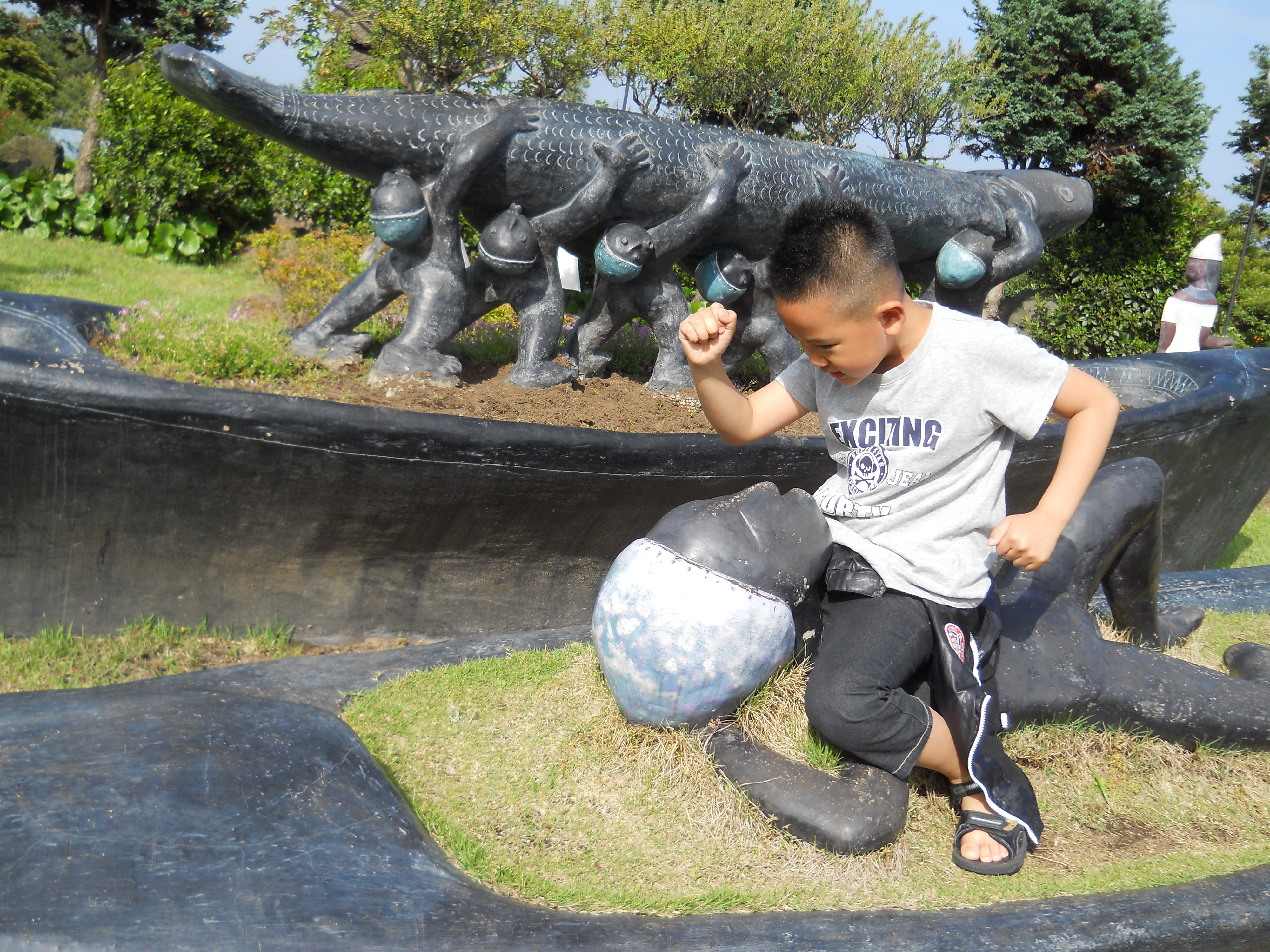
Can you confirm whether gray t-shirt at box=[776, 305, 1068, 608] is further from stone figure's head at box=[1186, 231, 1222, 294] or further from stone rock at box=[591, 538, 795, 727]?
stone figure's head at box=[1186, 231, 1222, 294]

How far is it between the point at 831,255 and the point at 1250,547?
484 centimetres

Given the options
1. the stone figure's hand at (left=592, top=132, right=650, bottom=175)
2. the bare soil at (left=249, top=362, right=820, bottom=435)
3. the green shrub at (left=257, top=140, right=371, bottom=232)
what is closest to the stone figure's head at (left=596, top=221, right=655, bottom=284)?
the stone figure's hand at (left=592, top=132, right=650, bottom=175)

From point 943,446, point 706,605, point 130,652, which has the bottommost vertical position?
point 130,652

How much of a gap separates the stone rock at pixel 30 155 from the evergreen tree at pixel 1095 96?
37.8 ft

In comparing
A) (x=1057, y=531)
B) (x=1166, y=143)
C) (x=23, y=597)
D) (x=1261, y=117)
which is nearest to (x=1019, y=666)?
(x=1057, y=531)

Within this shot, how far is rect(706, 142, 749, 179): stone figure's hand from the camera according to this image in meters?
3.80

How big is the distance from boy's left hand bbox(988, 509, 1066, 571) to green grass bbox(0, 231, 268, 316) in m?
4.66

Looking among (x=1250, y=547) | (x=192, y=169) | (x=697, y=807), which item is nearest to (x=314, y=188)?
(x=192, y=169)

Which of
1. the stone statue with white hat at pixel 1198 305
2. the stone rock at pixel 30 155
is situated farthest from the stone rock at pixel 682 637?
the stone rock at pixel 30 155

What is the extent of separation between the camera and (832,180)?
409cm

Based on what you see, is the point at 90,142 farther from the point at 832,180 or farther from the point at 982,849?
the point at 982,849

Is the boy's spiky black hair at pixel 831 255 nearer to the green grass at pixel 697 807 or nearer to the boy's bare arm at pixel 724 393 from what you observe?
the boy's bare arm at pixel 724 393

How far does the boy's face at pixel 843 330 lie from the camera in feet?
5.72

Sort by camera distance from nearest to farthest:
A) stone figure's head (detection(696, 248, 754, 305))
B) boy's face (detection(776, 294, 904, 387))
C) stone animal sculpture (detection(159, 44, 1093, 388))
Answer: boy's face (detection(776, 294, 904, 387)) → stone animal sculpture (detection(159, 44, 1093, 388)) → stone figure's head (detection(696, 248, 754, 305))
